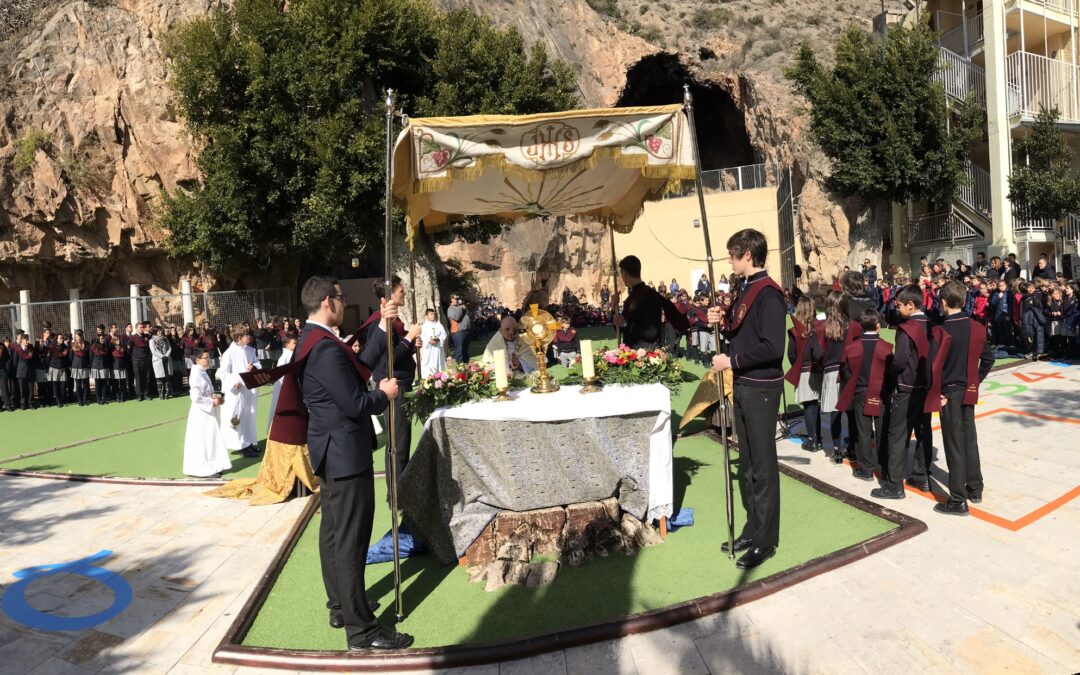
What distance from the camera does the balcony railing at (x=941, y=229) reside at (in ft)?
77.9

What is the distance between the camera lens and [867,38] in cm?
2620

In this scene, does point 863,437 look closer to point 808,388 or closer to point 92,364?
point 808,388

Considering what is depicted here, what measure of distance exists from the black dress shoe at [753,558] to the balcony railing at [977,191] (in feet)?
76.2

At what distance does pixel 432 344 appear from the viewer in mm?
12344

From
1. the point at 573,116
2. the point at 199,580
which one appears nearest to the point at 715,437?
the point at 573,116

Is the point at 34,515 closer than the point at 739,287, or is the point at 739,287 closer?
the point at 739,287

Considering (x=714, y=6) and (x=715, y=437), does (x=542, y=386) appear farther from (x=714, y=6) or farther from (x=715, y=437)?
(x=714, y=6)

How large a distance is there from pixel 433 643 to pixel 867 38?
1147 inches

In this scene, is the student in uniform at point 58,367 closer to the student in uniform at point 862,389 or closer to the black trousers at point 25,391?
the black trousers at point 25,391

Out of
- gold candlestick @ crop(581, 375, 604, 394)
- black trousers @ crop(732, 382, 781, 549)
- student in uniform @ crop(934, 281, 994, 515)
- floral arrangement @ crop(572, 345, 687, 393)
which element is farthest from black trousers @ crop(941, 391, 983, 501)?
gold candlestick @ crop(581, 375, 604, 394)

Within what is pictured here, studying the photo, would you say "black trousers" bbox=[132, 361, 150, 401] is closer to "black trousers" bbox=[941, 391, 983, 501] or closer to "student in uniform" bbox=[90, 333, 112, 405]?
"student in uniform" bbox=[90, 333, 112, 405]

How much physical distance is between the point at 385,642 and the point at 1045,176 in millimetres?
23744

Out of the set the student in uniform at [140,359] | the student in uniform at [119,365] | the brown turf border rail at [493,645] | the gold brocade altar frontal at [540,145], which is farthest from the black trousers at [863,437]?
the student in uniform at [119,365]

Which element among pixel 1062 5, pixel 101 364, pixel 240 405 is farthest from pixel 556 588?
pixel 1062 5
